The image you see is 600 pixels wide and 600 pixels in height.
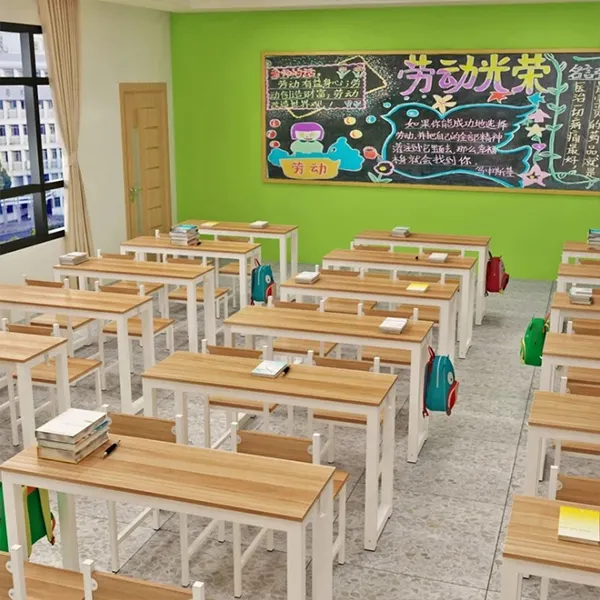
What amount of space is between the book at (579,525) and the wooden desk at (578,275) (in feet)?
12.5

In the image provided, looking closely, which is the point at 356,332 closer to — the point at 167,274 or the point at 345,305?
the point at 345,305

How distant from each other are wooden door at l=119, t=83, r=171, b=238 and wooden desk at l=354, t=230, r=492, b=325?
326cm

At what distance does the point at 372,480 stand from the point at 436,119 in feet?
21.3

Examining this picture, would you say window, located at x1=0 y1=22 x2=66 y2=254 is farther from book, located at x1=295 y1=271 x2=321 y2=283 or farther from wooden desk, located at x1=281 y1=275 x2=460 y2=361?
wooden desk, located at x1=281 y1=275 x2=460 y2=361

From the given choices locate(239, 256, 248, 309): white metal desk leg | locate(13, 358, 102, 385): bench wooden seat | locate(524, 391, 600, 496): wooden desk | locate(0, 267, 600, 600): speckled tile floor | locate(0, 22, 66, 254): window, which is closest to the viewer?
locate(524, 391, 600, 496): wooden desk

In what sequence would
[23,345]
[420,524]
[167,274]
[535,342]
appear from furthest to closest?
[167,274], [535,342], [23,345], [420,524]

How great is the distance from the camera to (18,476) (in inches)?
122

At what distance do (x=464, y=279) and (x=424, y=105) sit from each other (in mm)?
3417

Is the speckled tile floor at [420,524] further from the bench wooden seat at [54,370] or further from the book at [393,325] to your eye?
the book at [393,325]

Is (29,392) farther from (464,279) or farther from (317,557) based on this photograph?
(464,279)

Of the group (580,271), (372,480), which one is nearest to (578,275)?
(580,271)

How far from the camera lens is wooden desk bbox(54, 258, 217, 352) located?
6.34 metres

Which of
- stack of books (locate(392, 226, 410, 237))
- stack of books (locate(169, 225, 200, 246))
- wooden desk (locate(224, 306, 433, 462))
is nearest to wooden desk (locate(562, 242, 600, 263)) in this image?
stack of books (locate(392, 226, 410, 237))

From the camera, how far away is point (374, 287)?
600 centimetres
